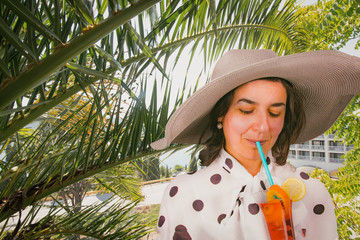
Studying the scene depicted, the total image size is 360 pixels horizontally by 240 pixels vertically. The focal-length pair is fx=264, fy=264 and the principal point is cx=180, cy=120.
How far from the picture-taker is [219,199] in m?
0.55

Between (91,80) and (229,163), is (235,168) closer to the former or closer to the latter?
(229,163)

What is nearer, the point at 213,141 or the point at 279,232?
the point at 279,232

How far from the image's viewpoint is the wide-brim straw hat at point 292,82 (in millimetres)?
526

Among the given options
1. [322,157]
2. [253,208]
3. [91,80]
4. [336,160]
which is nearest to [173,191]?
[253,208]

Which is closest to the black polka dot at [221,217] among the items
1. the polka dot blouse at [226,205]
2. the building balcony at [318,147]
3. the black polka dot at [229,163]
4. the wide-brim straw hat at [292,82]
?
the polka dot blouse at [226,205]

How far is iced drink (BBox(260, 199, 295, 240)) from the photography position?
1.43 ft

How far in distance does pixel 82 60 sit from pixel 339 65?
60cm

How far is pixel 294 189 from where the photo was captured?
0.50m

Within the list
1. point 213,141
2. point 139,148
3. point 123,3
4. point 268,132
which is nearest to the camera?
point 123,3

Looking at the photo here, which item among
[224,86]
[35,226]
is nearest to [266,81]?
[224,86]

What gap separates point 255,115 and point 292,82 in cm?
17

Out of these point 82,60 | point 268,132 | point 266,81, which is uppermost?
point 82,60

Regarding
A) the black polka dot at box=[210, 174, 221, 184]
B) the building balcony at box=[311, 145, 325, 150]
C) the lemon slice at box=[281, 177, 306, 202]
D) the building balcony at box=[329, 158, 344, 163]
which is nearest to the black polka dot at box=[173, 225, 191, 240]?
the black polka dot at box=[210, 174, 221, 184]

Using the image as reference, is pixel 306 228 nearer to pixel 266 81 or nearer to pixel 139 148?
pixel 266 81
